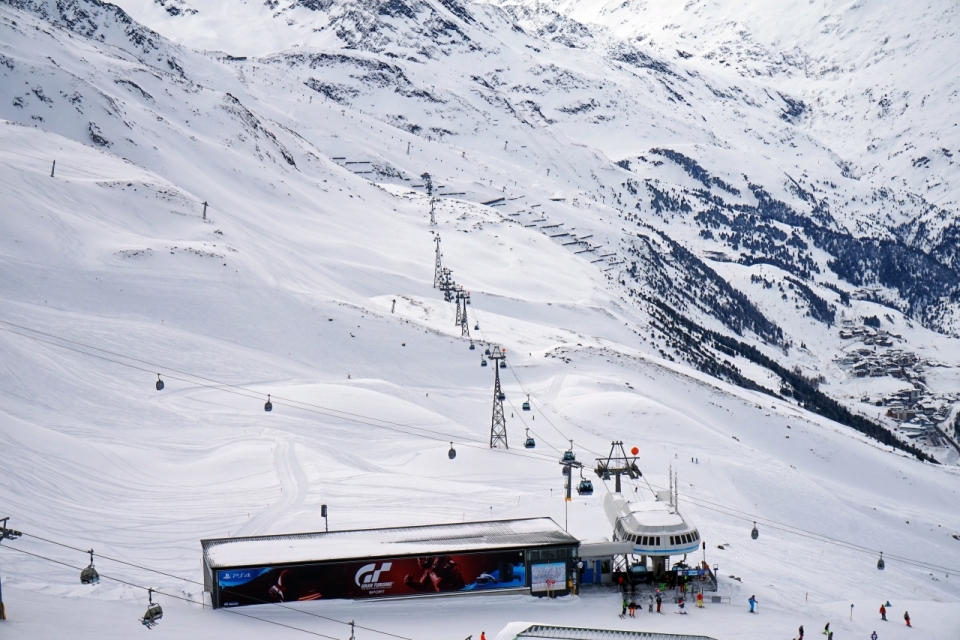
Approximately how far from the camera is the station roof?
3759 centimetres

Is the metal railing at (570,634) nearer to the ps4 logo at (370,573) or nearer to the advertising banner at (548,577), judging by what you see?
the ps4 logo at (370,573)

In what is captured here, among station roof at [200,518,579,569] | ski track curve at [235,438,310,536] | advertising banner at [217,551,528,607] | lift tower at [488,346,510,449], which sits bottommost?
advertising banner at [217,551,528,607]

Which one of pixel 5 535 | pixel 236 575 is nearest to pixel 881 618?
pixel 236 575

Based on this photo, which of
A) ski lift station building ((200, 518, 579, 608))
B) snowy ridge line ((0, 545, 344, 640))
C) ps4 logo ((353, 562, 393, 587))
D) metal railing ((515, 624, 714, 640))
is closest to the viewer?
metal railing ((515, 624, 714, 640))

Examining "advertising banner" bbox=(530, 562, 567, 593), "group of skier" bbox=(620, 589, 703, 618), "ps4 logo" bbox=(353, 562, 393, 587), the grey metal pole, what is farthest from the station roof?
the grey metal pole

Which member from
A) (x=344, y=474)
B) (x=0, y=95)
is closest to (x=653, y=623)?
(x=344, y=474)

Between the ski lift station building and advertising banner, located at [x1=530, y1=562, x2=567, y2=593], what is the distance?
44 millimetres

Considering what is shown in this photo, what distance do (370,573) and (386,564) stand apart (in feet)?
2.45

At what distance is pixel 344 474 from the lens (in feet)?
180

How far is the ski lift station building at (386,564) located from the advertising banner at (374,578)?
0.04m

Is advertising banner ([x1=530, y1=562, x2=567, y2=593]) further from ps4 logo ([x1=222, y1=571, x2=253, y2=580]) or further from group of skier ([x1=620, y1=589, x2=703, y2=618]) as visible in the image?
ps4 logo ([x1=222, y1=571, x2=253, y2=580])

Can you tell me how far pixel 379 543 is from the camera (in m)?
39.7

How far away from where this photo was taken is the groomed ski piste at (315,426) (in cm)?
3922

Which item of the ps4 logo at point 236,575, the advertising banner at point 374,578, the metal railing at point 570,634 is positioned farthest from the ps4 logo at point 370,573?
the metal railing at point 570,634
